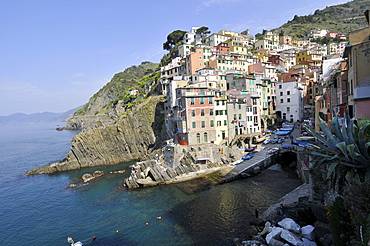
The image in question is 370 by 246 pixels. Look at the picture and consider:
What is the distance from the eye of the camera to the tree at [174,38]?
337 ft

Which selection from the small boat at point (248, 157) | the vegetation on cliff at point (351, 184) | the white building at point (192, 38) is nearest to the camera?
the vegetation on cliff at point (351, 184)

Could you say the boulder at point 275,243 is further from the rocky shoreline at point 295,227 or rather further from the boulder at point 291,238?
the boulder at point 291,238

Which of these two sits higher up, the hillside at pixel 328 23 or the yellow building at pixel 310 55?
the hillside at pixel 328 23

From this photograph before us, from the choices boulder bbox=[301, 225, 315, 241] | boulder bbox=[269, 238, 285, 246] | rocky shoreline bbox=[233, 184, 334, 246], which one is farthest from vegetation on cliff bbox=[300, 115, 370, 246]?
boulder bbox=[269, 238, 285, 246]

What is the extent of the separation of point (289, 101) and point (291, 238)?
56.0m

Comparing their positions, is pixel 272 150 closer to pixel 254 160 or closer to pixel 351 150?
pixel 254 160

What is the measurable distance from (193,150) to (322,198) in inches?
988

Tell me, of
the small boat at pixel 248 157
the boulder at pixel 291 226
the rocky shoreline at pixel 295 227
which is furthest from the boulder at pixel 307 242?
the small boat at pixel 248 157

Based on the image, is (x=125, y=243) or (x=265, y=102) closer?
(x=125, y=243)

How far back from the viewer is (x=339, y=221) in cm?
1205

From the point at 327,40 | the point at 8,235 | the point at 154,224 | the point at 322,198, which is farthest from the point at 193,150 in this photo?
the point at 327,40

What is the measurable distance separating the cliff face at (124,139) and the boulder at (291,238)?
146 ft

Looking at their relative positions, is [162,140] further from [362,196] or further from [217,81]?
[362,196]

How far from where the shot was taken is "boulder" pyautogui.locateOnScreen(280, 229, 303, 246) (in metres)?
15.3
